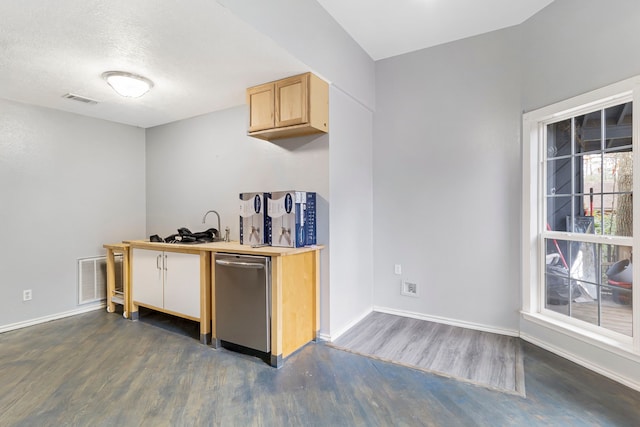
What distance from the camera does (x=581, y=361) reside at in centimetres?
237

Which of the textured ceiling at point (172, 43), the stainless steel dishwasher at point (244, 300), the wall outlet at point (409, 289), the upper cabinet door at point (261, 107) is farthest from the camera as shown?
the wall outlet at point (409, 289)

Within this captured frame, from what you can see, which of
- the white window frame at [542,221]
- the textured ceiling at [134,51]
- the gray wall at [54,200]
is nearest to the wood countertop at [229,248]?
the gray wall at [54,200]

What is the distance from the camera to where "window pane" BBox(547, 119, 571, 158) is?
2635 millimetres

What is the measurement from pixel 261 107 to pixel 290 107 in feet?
1.11

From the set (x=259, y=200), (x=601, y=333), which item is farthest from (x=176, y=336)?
(x=601, y=333)

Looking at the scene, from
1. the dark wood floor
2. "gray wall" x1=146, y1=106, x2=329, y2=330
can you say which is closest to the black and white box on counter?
"gray wall" x1=146, y1=106, x2=329, y2=330

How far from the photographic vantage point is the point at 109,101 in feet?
11.1

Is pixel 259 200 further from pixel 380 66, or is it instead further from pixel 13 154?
pixel 13 154

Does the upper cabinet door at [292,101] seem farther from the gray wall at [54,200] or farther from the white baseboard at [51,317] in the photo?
the white baseboard at [51,317]

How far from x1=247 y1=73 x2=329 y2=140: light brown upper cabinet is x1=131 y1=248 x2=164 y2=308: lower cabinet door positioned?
1692 millimetres

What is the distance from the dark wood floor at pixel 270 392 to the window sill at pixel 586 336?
0.21m

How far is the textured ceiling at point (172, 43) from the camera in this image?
1.92m

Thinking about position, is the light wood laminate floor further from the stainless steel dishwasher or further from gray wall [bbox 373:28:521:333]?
the stainless steel dishwasher

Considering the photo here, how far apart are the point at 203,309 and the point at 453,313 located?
98.4 inches
